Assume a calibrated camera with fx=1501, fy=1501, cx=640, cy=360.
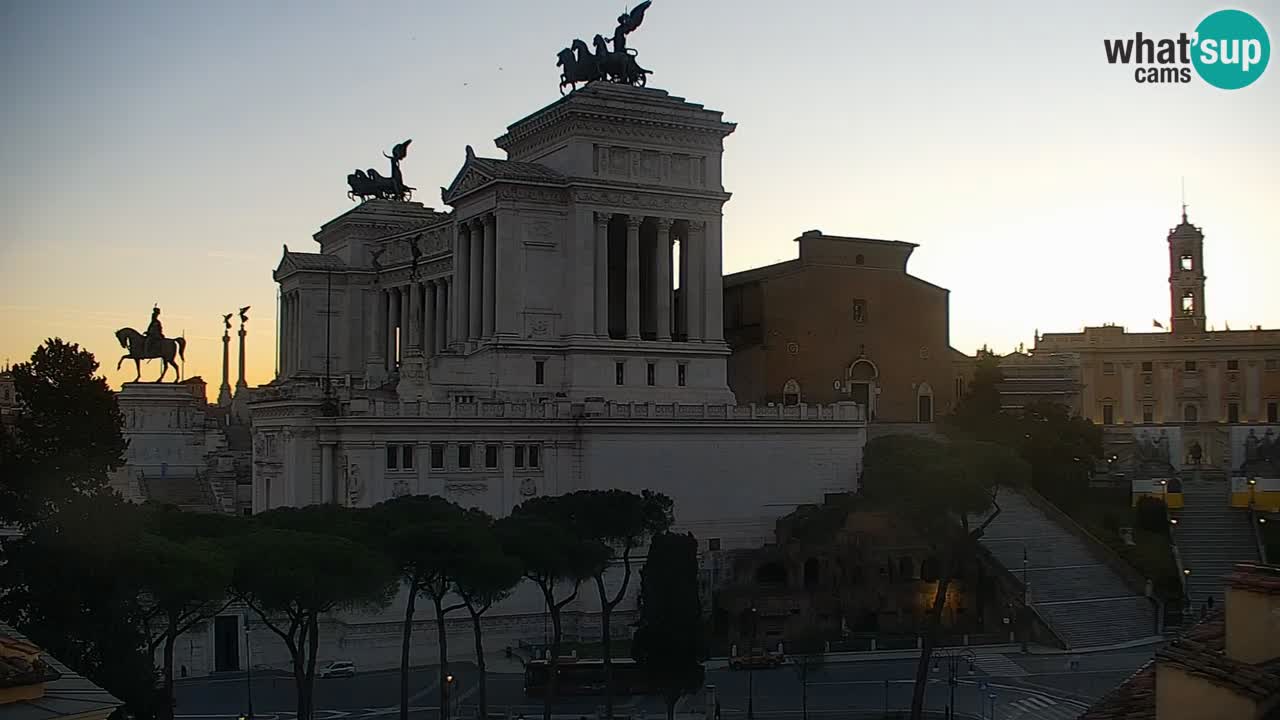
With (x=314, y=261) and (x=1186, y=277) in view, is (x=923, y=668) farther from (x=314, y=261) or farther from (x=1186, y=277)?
(x=1186, y=277)

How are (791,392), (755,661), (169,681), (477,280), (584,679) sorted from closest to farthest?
(169,681) < (584,679) < (755,661) < (477,280) < (791,392)

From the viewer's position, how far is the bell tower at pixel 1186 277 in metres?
121

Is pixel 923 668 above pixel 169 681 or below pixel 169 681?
below

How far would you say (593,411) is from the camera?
70438mm

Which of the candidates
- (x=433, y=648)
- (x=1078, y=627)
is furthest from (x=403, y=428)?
(x=1078, y=627)

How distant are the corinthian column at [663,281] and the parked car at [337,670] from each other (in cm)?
2544

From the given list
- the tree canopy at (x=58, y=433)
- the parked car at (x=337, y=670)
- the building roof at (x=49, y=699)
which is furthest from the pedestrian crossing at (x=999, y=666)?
the building roof at (x=49, y=699)

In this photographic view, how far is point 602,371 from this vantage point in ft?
249

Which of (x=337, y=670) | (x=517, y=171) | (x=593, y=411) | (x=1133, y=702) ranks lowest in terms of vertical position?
(x=337, y=670)

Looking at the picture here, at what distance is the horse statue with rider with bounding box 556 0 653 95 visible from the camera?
79.0 m

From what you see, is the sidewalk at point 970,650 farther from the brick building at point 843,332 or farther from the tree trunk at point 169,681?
the tree trunk at point 169,681

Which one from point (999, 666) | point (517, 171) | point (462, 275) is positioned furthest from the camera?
point (462, 275)

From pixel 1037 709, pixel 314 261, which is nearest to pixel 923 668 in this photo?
pixel 1037 709

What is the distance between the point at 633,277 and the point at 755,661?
23.2m
